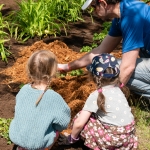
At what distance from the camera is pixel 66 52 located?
548 centimetres

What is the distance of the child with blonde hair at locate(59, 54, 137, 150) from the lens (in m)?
3.39

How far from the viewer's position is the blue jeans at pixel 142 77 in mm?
4156

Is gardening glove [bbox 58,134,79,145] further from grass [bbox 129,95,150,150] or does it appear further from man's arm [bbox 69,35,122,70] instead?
man's arm [bbox 69,35,122,70]

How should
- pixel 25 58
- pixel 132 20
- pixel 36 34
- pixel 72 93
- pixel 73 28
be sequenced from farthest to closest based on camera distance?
pixel 73 28
pixel 36 34
pixel 25 58
pixel 72 93
pixel 132 20

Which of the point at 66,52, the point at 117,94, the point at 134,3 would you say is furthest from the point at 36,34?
the point at 117,94

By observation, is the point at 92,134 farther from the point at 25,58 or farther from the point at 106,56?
the point at 25,58

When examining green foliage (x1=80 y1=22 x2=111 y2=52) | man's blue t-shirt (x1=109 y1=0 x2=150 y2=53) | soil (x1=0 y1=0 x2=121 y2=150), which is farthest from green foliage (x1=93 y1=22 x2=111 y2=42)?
man's blue t-shirt (x1=109 y1=0 x2=150 y2=53)

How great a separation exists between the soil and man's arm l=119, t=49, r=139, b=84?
0.62 meters

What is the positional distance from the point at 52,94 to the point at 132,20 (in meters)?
1.21

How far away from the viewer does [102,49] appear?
4445mm

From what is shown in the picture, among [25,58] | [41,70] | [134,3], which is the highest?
[134,3]

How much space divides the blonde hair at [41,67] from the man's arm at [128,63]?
0.97 m

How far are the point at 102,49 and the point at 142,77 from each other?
570mm

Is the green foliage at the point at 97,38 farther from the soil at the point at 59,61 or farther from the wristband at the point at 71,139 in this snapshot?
the wristband at the point at 71,139
